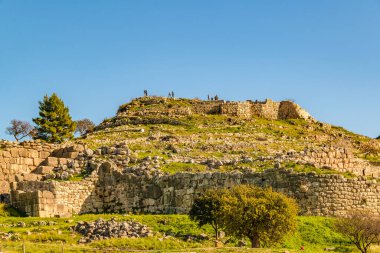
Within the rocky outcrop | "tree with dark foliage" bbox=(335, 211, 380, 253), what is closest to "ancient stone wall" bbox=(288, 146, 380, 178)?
"tree with dark foliage" bbox=(335, 211, 380, 253)

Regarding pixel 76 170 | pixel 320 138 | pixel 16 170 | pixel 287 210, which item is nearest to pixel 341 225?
pixel 287 210

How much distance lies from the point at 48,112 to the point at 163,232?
92.2 feet

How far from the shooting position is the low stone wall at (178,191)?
Result: 123ft

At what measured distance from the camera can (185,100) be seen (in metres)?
68.3

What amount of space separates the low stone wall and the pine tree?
18.2 m

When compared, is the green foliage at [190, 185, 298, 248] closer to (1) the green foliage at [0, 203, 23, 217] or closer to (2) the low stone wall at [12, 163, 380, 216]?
(2) the low stone wall at [12, 163, 380, 216]

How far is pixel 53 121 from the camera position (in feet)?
194

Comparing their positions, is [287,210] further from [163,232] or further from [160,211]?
[160,211]

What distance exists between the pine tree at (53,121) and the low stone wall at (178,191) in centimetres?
1823

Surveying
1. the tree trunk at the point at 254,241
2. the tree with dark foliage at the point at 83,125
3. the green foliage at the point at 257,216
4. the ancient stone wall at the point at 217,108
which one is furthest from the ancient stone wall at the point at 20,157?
the tree with dark foliage at the point at 83,125

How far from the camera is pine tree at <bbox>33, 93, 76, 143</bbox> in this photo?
58.5 metres

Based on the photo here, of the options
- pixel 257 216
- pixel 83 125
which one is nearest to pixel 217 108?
pixel 83 125

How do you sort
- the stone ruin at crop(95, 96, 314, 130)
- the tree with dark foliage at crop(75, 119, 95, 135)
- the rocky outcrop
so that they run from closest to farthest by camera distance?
the rocky outcrop → the stone ruin at crop(95, 96, 314, 130) → the tree with dark foliage at crop(75, 119, 95, 135)

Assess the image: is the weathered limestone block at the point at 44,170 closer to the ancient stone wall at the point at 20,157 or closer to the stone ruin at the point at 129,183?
the stone ruin at the point at 129,183
